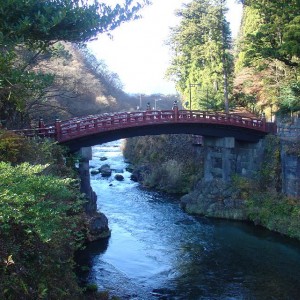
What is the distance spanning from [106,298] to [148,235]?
10032 mm

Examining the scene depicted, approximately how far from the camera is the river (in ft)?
61.4

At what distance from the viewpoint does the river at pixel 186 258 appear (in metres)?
18.7

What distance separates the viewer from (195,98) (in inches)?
1816

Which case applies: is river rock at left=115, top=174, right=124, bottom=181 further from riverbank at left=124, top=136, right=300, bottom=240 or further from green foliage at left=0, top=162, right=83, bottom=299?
green foliage at left=0, top=162, right=83, bottom=299

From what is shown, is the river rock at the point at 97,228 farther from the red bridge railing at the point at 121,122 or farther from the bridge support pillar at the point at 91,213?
the red bridge railing at the point at 121,122

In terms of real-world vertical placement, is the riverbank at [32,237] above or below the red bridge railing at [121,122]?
below

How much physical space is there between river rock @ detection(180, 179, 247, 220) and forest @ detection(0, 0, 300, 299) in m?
7.14

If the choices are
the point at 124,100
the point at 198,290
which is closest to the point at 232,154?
the point at 198,290

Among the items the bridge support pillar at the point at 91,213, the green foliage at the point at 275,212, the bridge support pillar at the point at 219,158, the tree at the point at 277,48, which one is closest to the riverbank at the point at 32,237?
the bridge support pillar at the point at 91,213

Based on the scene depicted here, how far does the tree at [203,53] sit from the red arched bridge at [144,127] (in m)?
8.37

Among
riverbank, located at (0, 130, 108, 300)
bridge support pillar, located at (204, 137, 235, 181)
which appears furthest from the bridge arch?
riverbank, located at (0, 130, 108, 300)

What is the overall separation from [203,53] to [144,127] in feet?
66.7

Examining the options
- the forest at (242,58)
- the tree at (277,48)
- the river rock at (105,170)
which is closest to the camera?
the tree at (277,48)

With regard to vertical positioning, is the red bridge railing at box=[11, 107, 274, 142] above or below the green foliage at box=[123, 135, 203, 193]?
above
